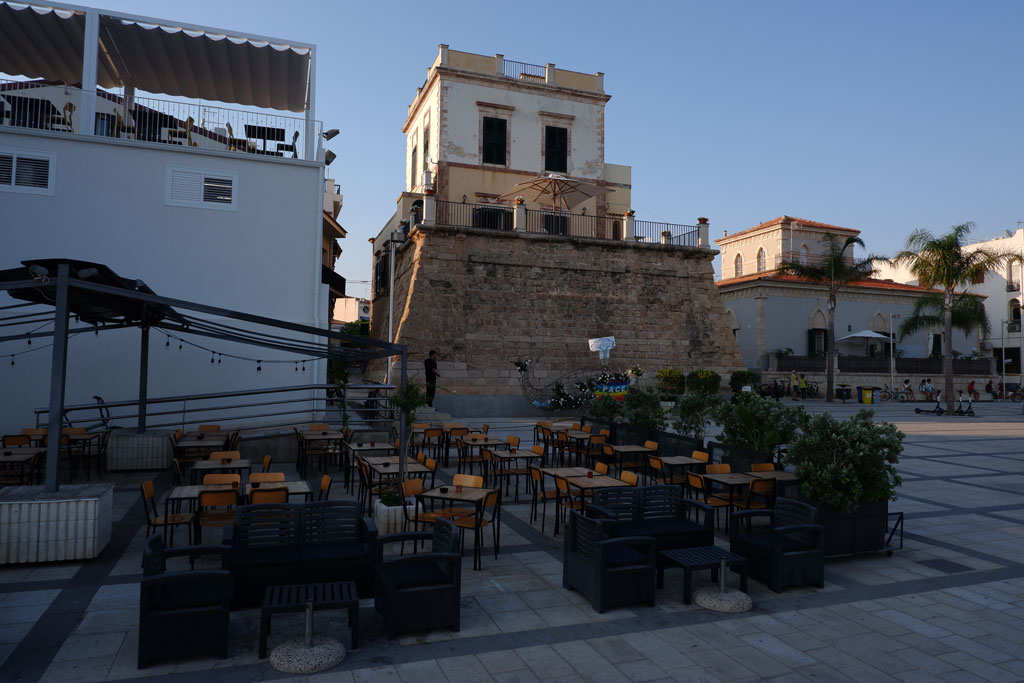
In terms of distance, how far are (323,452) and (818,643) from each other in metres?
8.70

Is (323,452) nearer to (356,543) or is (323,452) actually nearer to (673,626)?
(356,543)

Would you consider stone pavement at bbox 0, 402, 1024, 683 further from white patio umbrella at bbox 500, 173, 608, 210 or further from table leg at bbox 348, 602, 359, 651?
white patio umbrella at bbox 500, 173, 608, 210

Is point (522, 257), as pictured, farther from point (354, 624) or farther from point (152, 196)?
point (354, 624)

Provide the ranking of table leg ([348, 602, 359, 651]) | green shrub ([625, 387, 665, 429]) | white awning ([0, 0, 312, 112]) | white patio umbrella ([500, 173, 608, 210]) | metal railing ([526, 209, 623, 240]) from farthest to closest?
metal railing ([526, 209, 623, 240]) → white patio umbrella ([500, 173, 608, 210]) → white awning ([0, 0, 312, 112]) → green shrub ([625, 387, 665, 429]) → table leg ([348, 602, 359, 651])

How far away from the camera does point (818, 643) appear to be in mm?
4883

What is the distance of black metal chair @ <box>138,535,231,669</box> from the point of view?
4.34 metres

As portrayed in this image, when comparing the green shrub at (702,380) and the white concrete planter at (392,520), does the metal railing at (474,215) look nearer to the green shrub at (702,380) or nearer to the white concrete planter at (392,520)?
the green shrub at (702,380)

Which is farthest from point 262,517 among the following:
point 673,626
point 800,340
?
point 800,340

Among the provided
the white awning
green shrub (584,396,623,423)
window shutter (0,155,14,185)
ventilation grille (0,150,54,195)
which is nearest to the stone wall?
→ green shrub (584,396,623,423)

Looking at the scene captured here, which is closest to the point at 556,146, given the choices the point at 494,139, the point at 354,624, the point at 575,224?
the point at 494,139

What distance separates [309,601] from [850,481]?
5.44 meters

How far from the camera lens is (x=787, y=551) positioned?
6168 mm

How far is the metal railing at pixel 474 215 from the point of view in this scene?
87.4ft

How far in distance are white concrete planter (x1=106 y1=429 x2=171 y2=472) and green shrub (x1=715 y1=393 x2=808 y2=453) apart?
31.7ft
